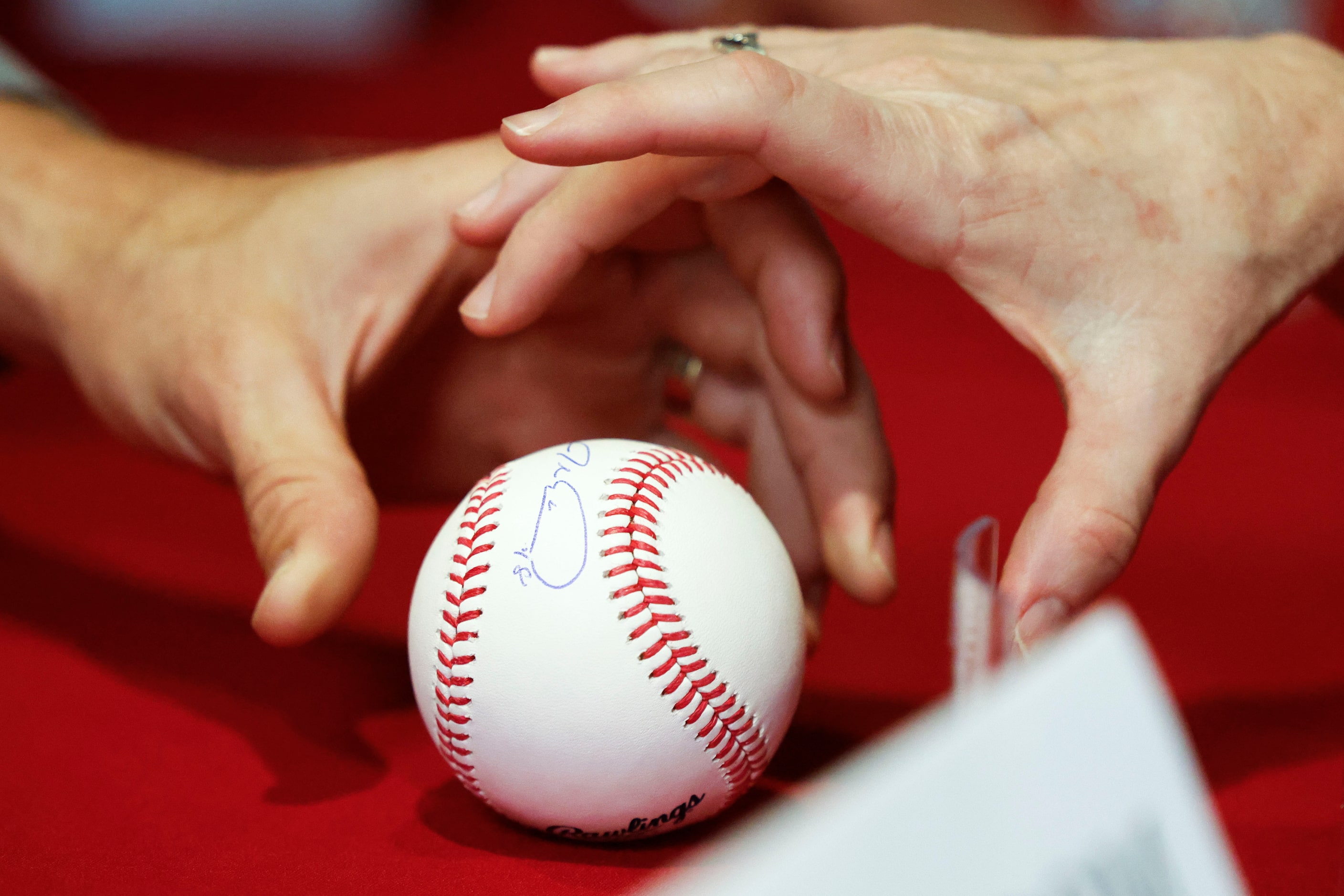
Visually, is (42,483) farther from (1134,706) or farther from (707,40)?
(1134,706)

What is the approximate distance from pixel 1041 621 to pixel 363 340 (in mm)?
711

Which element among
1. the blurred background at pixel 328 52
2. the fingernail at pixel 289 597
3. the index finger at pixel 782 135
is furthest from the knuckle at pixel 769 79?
the blurred background at pixel 328 52

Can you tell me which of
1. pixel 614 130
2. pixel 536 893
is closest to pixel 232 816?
pixel 536 893

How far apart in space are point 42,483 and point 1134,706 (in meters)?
1.97

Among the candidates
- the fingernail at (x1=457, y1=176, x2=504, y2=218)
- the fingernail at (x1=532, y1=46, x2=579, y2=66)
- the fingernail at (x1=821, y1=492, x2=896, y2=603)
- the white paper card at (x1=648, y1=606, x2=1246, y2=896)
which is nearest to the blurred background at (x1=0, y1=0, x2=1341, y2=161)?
the fingernail at (x1=532, y1=46, x2=579, y2=66)

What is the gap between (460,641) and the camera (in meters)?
0.86

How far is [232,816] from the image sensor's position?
0.97 meters

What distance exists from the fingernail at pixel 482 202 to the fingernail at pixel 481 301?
8 centimetres

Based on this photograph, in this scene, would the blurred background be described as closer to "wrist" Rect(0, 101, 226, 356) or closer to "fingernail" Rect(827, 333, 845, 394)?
"wrist" Rect(0, 101, 226, 356)

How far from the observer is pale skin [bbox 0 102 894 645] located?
1.03 meters

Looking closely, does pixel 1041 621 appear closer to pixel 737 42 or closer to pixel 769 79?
pixel 769 79

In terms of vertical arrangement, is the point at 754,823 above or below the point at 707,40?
below
